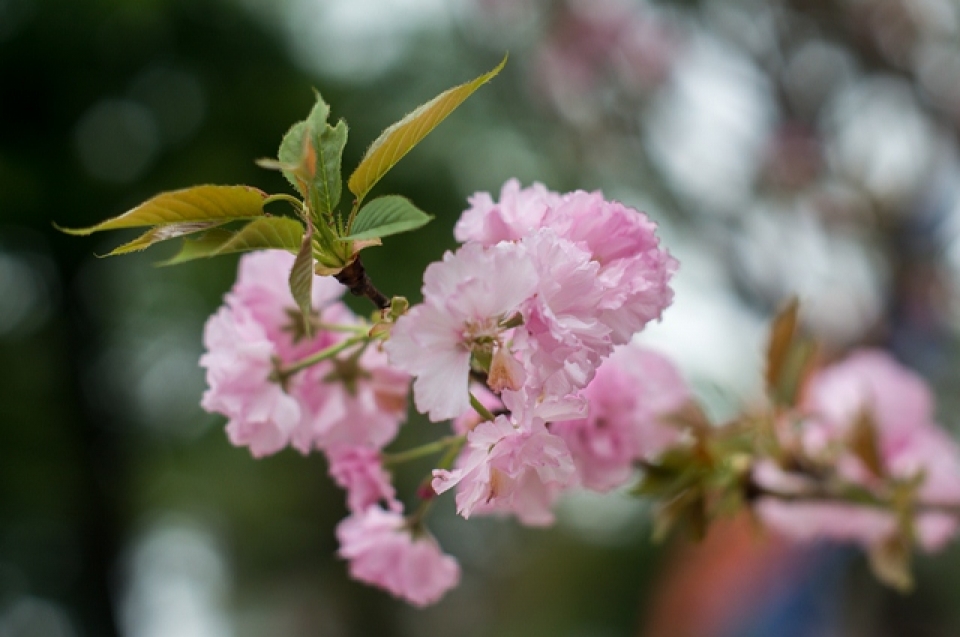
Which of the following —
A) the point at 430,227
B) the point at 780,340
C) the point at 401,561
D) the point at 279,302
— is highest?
the point at 430,227

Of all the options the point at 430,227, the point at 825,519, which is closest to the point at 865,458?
the point at 825,519

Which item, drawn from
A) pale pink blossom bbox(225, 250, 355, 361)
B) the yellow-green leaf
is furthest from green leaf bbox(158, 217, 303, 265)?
the yellow-green leaf

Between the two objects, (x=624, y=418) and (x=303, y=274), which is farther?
(x=624, y=418)

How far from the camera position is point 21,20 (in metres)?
3.40

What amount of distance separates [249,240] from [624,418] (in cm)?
25

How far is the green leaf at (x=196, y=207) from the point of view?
0.95 ft

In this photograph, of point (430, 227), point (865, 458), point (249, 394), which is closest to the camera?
point (249, 394)

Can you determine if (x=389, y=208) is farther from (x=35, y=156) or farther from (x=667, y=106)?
(x=35, y=156)

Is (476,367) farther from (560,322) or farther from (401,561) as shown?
(401,561)

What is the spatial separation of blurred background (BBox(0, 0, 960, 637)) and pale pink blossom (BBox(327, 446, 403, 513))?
32 cm

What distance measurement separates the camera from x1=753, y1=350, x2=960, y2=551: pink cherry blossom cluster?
574 mm

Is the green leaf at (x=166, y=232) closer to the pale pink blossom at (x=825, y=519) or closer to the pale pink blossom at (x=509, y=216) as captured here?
the pale pink blossom at (x=509, y=216)

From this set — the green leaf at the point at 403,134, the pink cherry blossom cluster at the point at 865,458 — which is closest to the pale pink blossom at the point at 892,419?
the pink cherry blossom cluster at the point at 865,458

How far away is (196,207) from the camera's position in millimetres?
299
